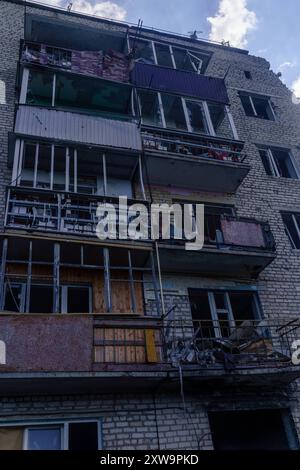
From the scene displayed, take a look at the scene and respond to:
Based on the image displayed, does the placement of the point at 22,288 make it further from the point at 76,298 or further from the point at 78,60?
the point at 78,60

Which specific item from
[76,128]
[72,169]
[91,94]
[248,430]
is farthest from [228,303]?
[91,94]

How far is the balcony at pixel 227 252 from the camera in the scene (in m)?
9.25

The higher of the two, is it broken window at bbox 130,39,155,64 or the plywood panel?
broken window at bbox 130,39,155,64

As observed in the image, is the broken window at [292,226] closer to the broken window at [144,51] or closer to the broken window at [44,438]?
the broken window at [144,51]

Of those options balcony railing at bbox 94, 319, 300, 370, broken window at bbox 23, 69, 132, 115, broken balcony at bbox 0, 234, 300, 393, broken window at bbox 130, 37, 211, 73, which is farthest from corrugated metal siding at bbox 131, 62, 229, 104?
balcony railing at bbox 94, 319, 300, 370

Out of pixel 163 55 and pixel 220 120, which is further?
pixel 163 55

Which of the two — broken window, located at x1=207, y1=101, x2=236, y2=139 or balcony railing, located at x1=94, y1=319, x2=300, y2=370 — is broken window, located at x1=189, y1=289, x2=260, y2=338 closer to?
balcony railing, located at x1=94, y1=319, x2=300, y2=370

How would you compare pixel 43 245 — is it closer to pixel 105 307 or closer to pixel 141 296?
pixel 105 307

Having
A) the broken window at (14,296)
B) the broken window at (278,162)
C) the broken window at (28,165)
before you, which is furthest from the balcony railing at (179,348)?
the broken window at (278,162)

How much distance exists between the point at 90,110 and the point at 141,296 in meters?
6.28

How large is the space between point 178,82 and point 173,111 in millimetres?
879

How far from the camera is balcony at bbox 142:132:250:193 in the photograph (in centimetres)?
1066

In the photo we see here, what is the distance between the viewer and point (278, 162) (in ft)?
45.4

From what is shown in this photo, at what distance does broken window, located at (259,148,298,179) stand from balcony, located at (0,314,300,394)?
6.91m
